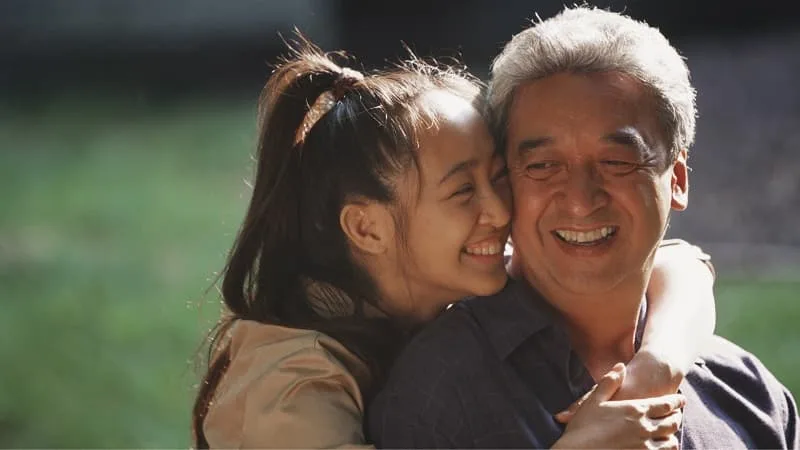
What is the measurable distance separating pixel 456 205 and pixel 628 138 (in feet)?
1.05

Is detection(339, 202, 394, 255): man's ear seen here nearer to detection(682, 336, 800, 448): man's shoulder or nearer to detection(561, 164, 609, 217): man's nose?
detection(561, 164, 609, 217): man's nose

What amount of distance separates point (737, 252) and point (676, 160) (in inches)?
150

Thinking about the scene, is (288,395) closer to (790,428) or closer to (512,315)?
(512,315)

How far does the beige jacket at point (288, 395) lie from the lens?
7.04 ft

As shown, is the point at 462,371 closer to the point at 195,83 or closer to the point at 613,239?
the point at 613,239

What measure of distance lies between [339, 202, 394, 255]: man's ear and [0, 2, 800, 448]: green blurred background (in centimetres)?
135

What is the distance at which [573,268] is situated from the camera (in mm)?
2217

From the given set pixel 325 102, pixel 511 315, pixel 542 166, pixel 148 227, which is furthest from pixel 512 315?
pixel 148 227

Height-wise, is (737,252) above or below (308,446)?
below

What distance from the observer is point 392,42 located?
8969 mm

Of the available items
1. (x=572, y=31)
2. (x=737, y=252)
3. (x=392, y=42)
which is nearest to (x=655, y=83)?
(x=572, y=31)

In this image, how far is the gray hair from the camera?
87.8 inches

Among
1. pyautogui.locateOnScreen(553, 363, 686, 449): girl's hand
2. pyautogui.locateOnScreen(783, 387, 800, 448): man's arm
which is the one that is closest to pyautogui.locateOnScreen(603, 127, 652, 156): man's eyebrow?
pyautogui.locateOnScreen(553, 363, 686, 449): girl's hand

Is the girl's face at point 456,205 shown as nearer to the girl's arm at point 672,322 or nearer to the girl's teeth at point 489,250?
the girl's teeth at point 489,250
